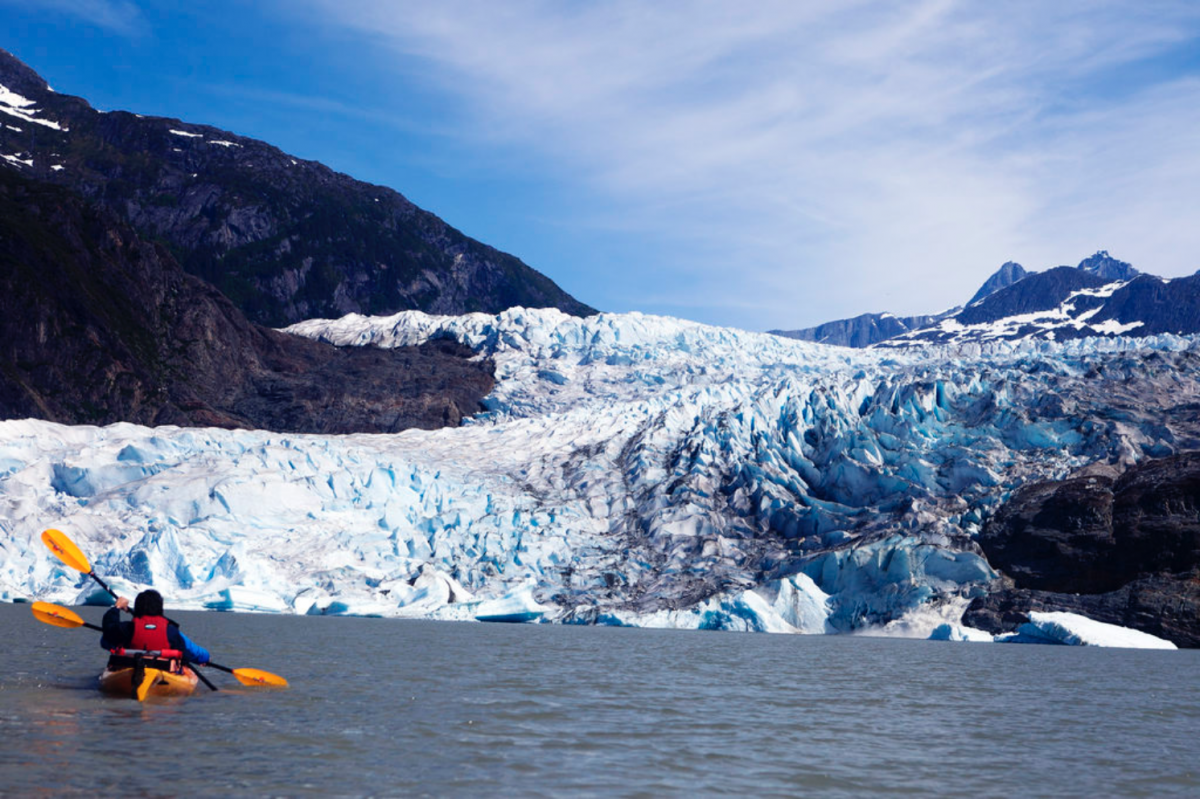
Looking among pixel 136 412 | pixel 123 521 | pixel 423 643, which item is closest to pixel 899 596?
pixel 423 643

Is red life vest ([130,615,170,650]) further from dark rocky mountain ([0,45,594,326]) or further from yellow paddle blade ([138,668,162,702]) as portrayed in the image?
dark rocky mountain ([0,45,594,326])

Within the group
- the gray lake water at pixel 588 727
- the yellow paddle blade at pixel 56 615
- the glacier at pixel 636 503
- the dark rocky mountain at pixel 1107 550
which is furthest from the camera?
the glacier at pixel 636 503

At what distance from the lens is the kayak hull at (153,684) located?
1313cm

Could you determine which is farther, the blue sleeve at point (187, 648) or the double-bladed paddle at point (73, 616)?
the double-bladed paddle at point (73, 616)

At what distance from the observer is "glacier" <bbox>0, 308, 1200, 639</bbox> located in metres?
37.7

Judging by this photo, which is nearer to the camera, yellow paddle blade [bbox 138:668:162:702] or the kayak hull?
yellow paddle blade [bbox 138:668:162:702]

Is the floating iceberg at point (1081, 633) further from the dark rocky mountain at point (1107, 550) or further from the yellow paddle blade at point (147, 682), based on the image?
the yellow paddle blade at point (147, 682)

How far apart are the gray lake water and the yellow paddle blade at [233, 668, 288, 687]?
0.71ft

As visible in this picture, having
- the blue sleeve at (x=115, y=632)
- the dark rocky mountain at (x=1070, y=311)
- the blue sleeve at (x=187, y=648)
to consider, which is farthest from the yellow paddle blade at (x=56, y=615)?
the dark rocky mountain at (x=1070, y=311)

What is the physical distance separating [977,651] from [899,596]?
6.52 meters

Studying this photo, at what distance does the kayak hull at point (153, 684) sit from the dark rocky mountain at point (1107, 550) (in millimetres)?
29970

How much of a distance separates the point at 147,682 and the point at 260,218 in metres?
119

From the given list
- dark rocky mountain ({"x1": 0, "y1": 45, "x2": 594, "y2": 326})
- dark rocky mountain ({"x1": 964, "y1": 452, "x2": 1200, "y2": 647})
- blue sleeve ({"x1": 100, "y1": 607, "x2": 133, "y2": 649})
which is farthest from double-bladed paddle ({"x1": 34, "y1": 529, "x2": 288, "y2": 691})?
dark rocky mountain ({"x1": 0, "y1": 45, "x2": 594, "y2": 326})

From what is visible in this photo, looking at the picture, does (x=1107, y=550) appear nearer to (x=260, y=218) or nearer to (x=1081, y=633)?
(x=1081, y=633)
